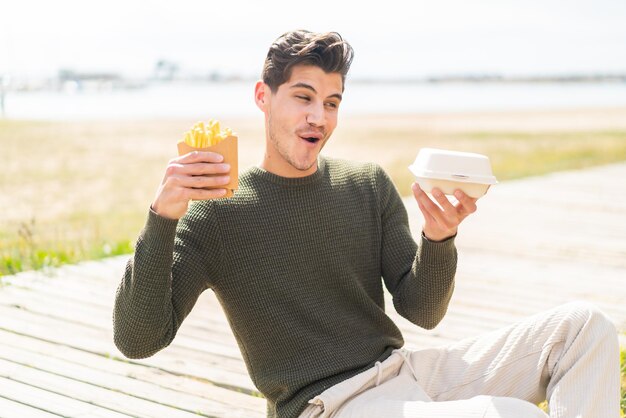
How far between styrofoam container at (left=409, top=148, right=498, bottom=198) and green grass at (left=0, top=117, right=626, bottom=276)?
11.8 feet

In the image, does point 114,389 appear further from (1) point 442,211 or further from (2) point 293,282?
(1) point 442,211

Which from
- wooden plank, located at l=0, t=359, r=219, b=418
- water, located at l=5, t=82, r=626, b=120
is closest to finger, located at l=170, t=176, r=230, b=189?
wooden plank, located at l=0, t=359, r=219, b=418

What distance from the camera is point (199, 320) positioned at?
443 centimetres

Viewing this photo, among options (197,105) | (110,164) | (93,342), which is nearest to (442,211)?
(93,342)

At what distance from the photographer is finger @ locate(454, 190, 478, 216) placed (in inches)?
91.3

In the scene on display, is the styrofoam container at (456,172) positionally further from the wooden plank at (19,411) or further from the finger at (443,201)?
the wooden plank at (19,411)

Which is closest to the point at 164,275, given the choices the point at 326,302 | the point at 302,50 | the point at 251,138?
the point at 326,302

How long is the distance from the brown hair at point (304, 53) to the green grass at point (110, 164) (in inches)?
126

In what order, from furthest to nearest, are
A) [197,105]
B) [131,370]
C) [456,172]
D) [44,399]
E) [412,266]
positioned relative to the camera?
[197,105] → [131,370] → [44,399] → [412,266] → [456,172]

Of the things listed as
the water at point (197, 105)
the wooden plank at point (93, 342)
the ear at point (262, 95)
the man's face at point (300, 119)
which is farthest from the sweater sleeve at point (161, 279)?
the water at point (197, 105)

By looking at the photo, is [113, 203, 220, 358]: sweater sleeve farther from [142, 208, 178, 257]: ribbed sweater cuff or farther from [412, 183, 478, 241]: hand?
[412, 183, 478, 241]: hand

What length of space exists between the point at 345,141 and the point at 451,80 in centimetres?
11720

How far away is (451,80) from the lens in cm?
13712

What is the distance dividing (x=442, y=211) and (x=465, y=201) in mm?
81
